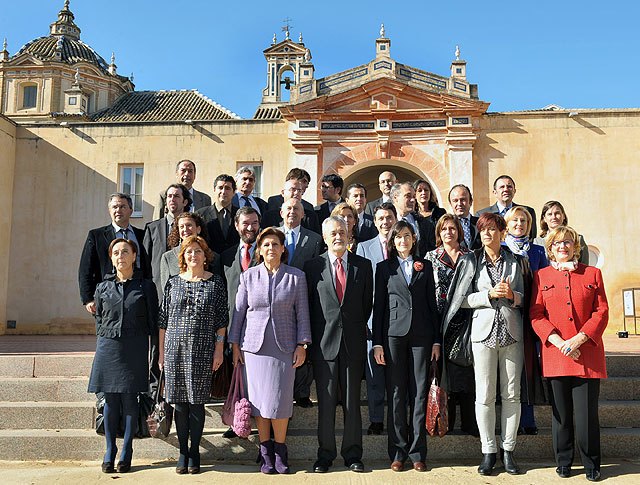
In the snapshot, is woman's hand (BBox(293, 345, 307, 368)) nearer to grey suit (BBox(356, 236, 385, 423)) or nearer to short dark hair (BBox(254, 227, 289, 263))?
grey suit (BBox(356, 236, 385, 423))

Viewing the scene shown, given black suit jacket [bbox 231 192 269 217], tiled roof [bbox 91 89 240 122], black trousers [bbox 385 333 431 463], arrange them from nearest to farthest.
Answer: black trousers [bbox 385 333 431 463] < black suit jacket [bbox 231 192 269 217] < tiled roof [bbox 91 89 240 122]

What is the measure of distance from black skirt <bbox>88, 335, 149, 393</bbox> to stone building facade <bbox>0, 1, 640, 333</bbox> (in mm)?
10475

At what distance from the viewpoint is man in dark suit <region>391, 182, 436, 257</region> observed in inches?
241

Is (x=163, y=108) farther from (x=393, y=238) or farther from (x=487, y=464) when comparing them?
(x=487, y=464)

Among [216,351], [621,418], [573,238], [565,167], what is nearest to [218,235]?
[216,351]

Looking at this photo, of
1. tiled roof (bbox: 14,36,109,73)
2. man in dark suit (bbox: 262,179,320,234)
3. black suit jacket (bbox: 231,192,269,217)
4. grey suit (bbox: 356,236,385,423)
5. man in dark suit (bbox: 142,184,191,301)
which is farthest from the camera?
tiled roof (bbox: 14,36,109,73)

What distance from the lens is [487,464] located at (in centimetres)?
481

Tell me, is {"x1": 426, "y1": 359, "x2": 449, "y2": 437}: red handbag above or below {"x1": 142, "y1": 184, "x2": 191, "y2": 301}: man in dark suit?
below

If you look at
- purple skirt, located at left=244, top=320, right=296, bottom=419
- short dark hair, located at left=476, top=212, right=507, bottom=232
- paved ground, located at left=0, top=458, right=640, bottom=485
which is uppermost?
short dark hair, located at left=476, top=212, right=507, bottom=232

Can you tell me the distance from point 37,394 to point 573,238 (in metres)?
5.38

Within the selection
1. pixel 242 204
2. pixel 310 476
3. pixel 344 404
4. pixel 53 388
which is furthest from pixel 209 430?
pixel 242 204

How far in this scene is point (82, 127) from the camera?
16.8 meters

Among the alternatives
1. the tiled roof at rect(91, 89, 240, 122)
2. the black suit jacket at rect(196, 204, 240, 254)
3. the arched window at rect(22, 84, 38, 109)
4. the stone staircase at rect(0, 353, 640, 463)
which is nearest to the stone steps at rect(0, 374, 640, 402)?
the stone staircase at rect(0, 353, 640, 463)

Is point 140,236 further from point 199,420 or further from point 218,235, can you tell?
point 199,420
